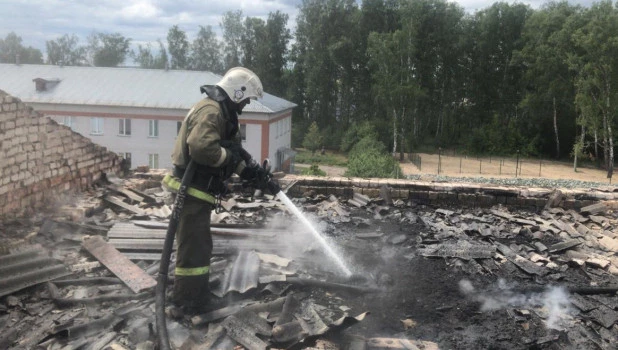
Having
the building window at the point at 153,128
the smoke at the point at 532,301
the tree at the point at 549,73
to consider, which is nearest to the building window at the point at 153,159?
the building window at the point at 153,128

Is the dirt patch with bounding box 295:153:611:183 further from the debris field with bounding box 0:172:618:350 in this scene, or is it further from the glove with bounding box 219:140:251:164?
the glove with bounding box 219:140:251:164

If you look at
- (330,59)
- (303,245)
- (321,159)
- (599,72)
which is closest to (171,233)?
(303,245)

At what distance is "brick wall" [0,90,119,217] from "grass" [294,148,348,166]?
30840mm

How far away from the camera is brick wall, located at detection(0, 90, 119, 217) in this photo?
6.12 meters

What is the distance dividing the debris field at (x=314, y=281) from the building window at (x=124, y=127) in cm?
2236

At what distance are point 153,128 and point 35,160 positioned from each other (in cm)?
2244

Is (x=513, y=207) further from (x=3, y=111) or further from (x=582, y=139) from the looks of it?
(x=582, y=139)

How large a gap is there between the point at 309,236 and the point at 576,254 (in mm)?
3304

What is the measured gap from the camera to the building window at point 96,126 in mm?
28312

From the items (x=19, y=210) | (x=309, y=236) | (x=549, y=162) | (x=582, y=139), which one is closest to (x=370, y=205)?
(x=309, y=236)

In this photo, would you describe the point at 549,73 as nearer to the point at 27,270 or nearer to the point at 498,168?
the point at 498,168

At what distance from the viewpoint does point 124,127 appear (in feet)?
93.5

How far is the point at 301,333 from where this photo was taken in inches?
154

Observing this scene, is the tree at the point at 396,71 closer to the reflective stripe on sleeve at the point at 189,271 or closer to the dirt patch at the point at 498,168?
the dirt patch at the point at 498,168
